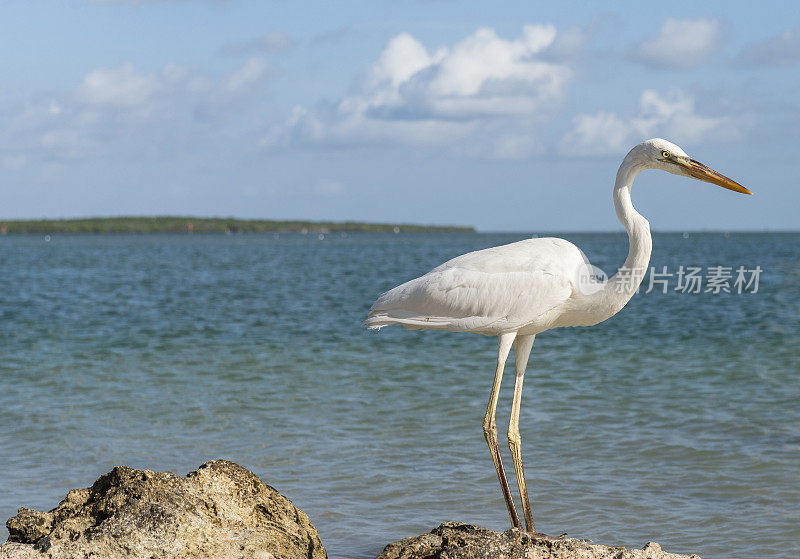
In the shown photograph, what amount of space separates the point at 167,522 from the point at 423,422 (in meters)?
5.28

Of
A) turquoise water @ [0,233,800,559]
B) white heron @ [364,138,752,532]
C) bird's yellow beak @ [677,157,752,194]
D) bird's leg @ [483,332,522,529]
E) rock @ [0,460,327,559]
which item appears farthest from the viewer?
turquoise water @ [0,233,800,559]

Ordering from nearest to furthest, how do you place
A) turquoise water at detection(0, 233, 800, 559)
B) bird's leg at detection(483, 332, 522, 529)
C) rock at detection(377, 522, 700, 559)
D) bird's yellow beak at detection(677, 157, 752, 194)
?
rock at detection(377, 522, 700, 559)
bird's yellow beak at detection(677, 157, 752, 194)
bird's leg at detection(483, 332, 522, 529)
turquoise water at detection(0, 233, 800, 559)

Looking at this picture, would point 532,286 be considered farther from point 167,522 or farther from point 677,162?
point 167,522

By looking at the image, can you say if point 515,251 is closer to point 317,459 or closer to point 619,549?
point 619,549

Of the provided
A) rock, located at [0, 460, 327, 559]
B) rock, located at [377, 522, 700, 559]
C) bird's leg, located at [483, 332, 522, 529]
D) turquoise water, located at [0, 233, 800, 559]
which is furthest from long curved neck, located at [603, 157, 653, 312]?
rock, located at [0, 460, 327, 559]

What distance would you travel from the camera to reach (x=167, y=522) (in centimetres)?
416

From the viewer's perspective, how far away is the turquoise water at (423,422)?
644 centimetres

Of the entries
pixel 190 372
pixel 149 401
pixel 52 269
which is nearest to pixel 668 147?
pixel 149 401

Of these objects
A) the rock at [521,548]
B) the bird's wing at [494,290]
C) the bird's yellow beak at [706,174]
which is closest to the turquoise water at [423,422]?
the bird's wing at [494,290]

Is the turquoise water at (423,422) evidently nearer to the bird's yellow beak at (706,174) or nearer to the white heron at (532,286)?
the white heron at (532,286)

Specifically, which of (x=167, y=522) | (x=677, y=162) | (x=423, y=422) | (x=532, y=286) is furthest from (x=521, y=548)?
(x=423, y=422)

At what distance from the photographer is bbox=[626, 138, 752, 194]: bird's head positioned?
17.5 ft

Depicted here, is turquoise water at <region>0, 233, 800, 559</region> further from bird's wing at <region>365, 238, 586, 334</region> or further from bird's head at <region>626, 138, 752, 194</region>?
bird's head at <region>626, 138, 752, 194</region>

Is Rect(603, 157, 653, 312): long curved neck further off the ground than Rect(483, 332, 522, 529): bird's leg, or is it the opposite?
Rect(603, 157, 653, 312): long curved neck
